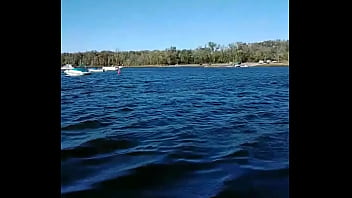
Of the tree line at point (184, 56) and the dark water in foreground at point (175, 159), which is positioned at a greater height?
the tree line at point (184, 56)

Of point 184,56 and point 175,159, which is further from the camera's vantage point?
point 184,56

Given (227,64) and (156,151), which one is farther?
(227,64)

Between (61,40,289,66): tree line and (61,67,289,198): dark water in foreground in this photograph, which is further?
(61,40,289,66): tree line

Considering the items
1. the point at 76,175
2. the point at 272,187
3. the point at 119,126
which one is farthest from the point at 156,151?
the point at 119,126

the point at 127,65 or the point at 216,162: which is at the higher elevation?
the point at 127,65

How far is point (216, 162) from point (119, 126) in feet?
13.6

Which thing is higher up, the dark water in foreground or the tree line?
the tree line

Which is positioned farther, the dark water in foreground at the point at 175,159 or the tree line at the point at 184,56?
the tree line at the point at 184,56
